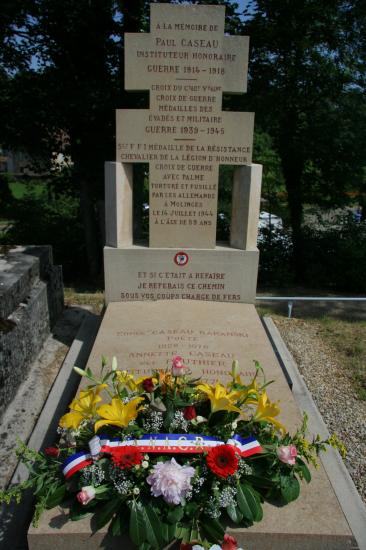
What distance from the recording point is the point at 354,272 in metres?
9.47

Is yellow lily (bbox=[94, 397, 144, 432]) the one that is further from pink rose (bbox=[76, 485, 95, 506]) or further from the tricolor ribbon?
pink rose (bbox=[76, 485, 95, 506])

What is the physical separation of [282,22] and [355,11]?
1269 mm

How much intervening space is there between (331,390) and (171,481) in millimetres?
2918

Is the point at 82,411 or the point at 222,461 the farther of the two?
the point at 82,411

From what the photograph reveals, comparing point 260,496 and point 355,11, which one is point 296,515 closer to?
point 260,496

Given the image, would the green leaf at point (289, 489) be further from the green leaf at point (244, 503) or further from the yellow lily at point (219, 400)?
the yellow lily at point (219, 400)

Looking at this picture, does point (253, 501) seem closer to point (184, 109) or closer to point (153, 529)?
point (153, 529)

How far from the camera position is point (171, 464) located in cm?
230

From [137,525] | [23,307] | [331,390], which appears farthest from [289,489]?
[23,307]

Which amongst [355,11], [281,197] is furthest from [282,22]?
[281,197]

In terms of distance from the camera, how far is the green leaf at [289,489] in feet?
8.14

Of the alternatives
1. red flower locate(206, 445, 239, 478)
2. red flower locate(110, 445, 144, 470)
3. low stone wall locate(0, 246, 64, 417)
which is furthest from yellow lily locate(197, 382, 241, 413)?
low stone wall locate(0, 246, 64, 417)

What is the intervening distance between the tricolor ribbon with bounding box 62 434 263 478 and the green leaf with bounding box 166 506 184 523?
0.26 meters

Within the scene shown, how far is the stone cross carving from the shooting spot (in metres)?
4.46
